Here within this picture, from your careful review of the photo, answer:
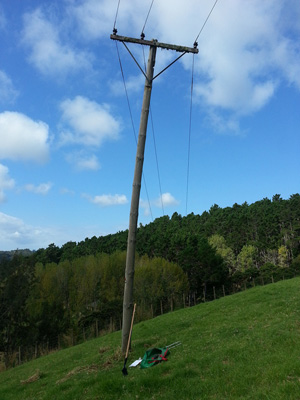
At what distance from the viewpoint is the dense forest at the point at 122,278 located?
139 feet

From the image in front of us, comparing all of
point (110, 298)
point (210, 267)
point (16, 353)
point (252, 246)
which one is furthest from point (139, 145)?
point (252, 246)

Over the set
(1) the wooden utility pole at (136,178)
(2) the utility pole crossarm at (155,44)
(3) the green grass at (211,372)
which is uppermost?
(2) the utility pole crossarm at (155,44)

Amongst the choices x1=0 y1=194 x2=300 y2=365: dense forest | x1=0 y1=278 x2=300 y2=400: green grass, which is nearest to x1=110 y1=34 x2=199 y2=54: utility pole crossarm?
x1=0 y1=278 x2=300 y2=400: green grass

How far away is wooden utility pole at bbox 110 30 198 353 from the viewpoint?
462 inches

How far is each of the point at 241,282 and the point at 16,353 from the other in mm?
42480

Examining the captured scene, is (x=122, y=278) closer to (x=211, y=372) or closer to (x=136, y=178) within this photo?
(x=136, y=178)

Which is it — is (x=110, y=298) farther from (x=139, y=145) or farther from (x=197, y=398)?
(x=197, y=398)

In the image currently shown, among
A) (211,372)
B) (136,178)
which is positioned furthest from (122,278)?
(211,372)

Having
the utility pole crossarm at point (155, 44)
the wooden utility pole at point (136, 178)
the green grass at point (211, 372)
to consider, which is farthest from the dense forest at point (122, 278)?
the utility pole crossarm at point (155, 44)

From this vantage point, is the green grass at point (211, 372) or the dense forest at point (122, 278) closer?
the green grass at point (211, 372)

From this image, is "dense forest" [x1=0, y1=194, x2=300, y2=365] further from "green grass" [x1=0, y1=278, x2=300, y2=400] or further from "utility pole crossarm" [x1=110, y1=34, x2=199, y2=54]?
"utility pole crossarm" [x1=110, y1=34, x2=199, y2=54]

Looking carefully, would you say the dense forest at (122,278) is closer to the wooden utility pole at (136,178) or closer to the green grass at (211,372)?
the green grass at (211,372)

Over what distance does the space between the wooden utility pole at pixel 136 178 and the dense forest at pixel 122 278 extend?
1283 inches

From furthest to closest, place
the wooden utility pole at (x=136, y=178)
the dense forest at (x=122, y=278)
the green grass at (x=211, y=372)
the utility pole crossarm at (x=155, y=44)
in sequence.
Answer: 1. the dense forest at (x=122, y=278)
2. the utility pole crossarm at (x=155, y=44)
3. the wooden utility pole at (x=136, y=178)
4. the green grass at (x=211, y=372)
